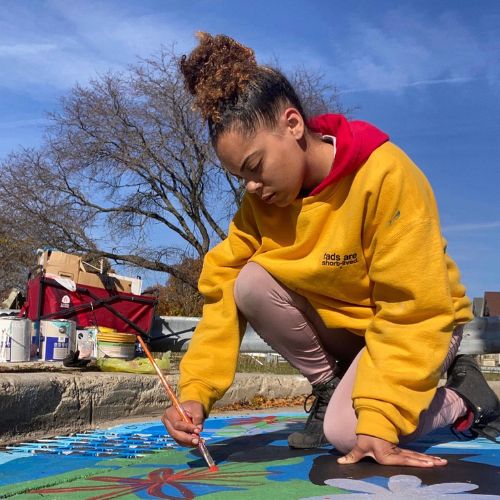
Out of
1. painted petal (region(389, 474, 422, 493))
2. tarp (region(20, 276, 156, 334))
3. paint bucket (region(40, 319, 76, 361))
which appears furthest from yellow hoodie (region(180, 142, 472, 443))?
tarp (region(20, 276, 156, 334))

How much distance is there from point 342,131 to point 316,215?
274 mm

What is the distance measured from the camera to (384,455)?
1.82 metres

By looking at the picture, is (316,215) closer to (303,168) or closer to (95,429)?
(303,168)

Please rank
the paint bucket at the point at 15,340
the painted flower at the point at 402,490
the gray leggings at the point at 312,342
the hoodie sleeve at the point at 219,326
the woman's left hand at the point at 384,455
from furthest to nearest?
the paint bucket at the point at 15,340, the hoodie sleeve at the point at 219,326, the gray leggings at the point at 312,342, the woman's left hand at the point at 384,455, the painted flower at the point at 402,490

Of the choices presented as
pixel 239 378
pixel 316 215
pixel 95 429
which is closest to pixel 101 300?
pixel 239 378

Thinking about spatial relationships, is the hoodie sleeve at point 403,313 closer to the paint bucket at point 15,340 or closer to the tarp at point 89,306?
the paint bucket at point 15,340

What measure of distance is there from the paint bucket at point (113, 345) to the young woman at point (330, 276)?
3.29 metres

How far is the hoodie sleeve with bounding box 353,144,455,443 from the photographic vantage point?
1837mm

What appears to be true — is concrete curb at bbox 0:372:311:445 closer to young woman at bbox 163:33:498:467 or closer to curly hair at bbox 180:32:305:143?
young woman at bbox 163:33:498:467

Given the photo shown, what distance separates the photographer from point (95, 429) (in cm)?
305

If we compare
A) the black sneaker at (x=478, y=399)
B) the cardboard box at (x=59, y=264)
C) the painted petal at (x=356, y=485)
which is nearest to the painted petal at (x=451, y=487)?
the painted petal at (x=356, y=485)

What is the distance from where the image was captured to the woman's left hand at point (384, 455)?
1.82 metres

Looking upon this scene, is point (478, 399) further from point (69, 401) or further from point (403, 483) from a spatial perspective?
point (69, 401)

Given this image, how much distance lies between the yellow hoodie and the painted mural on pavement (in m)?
0.17
